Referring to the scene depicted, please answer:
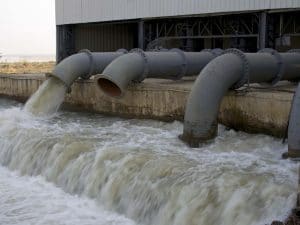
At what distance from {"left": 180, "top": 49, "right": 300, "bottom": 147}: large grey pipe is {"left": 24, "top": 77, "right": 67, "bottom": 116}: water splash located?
242 inches

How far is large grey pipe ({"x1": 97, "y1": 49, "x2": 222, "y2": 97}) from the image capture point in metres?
14.0

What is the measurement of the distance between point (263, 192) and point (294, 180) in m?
0.71

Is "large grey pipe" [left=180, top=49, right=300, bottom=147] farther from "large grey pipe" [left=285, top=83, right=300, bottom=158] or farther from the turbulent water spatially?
"large grey pipe" [left=285, top=83, right=300, bottom=158]

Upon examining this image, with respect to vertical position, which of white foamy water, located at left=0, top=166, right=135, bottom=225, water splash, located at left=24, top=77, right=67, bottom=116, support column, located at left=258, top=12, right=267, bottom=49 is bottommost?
white foamy water, located at left=0, top=166, right=135, bottom=225

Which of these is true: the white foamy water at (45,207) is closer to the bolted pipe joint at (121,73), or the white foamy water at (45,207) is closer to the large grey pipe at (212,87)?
the large grey pipe at (212,87)

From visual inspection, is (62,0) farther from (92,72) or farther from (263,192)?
(263,192)

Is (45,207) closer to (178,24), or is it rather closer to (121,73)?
(121,73)

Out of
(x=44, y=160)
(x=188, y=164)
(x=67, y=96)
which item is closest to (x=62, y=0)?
(x=67, y=96)

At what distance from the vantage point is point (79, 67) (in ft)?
53.2

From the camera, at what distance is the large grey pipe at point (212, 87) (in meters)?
11.4

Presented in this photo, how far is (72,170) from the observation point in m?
10.6

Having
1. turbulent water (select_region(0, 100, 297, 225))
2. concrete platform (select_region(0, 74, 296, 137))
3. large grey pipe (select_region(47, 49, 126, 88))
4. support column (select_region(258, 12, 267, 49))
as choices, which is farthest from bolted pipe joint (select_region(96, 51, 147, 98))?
support column (select_region(258, 12, 267, 49))

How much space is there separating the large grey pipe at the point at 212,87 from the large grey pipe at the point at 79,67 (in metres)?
5.35

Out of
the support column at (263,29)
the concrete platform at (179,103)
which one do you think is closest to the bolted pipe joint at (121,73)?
the concrete platform at (179,103)
